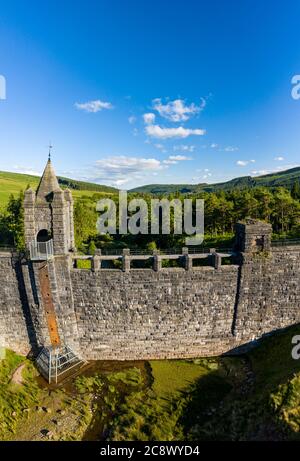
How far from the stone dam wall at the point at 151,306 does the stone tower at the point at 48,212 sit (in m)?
1.70

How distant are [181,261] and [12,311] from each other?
14.6 m

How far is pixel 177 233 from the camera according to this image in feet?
162

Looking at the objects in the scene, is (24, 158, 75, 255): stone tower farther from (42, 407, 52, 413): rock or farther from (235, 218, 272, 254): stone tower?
(235, 218, 272, 254): stone tower

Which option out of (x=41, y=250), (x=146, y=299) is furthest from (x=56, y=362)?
(x=41, y=250)

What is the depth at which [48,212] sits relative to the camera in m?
23.1

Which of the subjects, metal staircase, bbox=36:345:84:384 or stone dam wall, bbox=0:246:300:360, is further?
stone dam wall, bbox=0:246:300:360

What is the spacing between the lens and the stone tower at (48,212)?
74.4 feet

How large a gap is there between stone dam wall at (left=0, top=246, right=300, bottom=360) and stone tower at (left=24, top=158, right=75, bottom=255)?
170 centimetres

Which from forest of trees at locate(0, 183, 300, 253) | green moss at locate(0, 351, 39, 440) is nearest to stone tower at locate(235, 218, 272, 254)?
green moss at locate(0, 351, 39, 440)

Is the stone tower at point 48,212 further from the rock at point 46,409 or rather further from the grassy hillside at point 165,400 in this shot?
the rock at point 46,409

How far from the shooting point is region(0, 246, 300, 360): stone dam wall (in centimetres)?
2370

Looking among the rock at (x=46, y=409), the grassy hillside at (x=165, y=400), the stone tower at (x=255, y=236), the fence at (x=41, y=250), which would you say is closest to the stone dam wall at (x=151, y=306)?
the stone tower at (x=255, y=236)
